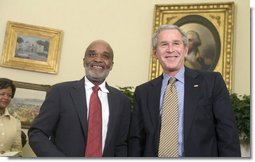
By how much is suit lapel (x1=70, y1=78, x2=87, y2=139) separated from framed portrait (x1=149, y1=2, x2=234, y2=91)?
1290mm

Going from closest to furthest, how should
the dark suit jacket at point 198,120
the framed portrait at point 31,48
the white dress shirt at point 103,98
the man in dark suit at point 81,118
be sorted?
the dark suit jacket at point 198,120, the man in dark suit at point 81,118, the white dress shirt at point 103,98, the framed portrait at point 31,48

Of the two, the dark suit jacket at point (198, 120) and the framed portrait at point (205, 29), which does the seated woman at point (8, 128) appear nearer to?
the dark suit jacket at point (198, 120)

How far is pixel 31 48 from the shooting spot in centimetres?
317

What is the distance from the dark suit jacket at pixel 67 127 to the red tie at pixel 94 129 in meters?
0.03

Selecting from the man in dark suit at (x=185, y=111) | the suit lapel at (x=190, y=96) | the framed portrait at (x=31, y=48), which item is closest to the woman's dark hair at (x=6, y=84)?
the framed portrait at (x=31, y=48)

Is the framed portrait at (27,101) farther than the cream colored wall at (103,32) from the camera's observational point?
No

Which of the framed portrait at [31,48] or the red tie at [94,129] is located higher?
the framed portrait at [31,48]

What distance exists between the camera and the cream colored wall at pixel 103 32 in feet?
10.3

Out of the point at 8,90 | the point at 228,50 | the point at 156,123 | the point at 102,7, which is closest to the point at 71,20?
the point at 102,7

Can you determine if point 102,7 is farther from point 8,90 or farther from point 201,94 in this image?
point 201,94

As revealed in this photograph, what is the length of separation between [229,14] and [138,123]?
1858 millimetres

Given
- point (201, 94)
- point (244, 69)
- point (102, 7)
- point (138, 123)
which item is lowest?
point (138, 123)

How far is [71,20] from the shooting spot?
328 cm

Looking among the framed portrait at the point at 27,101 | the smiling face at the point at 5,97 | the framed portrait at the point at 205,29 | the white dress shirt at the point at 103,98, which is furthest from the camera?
the framed portrait at the point at 205,29
